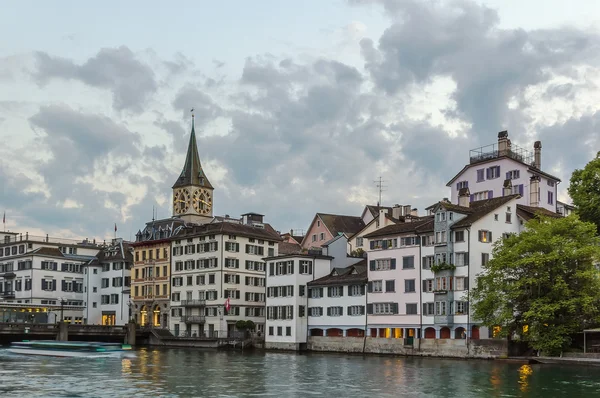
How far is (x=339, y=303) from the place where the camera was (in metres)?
104

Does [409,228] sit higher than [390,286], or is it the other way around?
[409,228]

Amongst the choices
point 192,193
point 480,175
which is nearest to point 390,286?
point 480,175

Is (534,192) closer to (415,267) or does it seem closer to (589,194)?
(589,194)

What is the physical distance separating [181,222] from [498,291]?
2635 inches

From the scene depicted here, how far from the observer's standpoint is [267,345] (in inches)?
4427

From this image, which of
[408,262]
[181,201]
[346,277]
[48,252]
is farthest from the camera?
[181,201]

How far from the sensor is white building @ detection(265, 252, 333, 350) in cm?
10881

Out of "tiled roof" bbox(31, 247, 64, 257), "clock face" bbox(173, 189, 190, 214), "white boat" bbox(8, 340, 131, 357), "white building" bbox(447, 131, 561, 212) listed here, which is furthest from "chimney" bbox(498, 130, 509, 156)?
"tiled roof" bbox(31, 247, 64, 257)

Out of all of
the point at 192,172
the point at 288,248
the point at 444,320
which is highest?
the point at 192,172

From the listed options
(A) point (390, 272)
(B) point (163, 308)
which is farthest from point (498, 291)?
(B) point (163, 308)

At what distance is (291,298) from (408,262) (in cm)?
1985

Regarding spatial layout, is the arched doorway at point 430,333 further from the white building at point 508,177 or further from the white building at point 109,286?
the white building at point 109,286

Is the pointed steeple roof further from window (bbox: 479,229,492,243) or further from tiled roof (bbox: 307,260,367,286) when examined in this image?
window (bbox: 479,229,492,243)

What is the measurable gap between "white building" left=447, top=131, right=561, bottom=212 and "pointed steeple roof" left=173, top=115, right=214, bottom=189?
59.4 m
